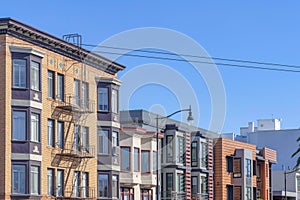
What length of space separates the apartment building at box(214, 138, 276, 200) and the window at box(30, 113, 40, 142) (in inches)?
1302

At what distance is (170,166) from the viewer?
65375 millimetres

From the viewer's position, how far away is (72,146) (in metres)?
50.4

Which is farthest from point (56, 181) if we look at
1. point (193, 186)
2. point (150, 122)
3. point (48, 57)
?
point (193, 186)

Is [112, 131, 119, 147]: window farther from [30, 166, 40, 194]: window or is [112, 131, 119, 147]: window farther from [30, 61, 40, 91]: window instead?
[30, 61, 40, 91]: window

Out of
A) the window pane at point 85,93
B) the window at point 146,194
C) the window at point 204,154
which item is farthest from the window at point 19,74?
the window at point 204,154

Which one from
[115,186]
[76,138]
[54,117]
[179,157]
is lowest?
[115,186]

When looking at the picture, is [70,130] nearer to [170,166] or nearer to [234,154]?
[170,166]

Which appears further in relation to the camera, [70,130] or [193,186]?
[193,186]

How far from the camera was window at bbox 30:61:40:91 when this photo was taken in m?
45.4

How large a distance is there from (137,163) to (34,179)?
14782mm

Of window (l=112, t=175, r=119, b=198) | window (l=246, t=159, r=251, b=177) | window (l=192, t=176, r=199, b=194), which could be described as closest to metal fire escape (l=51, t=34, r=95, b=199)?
window (l=112, t=175, r=119, b=198)

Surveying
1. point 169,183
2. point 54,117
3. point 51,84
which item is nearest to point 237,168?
point 169,183

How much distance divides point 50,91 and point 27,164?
5802 millimetres

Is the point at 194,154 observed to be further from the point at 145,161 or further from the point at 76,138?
the point at 76,138
